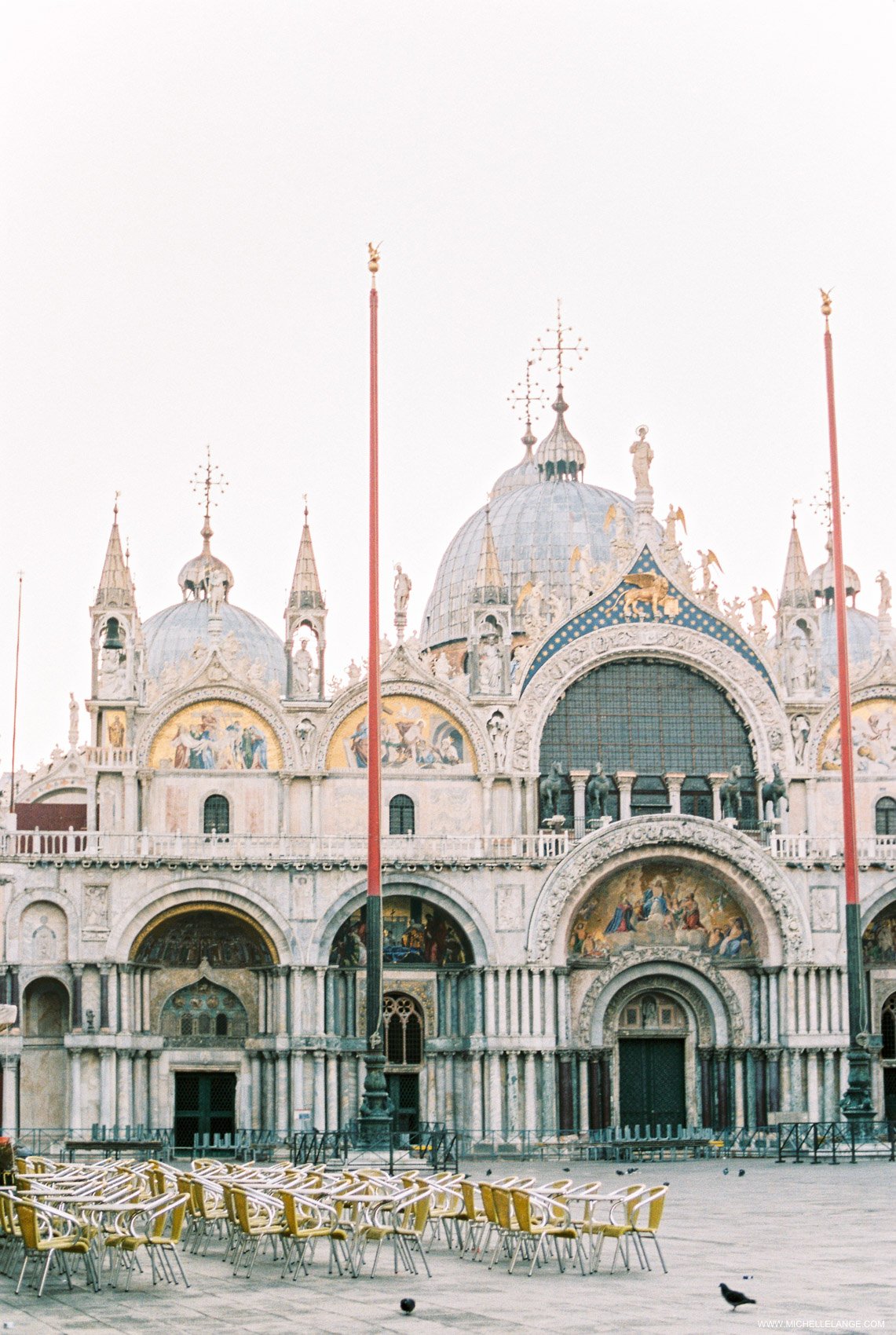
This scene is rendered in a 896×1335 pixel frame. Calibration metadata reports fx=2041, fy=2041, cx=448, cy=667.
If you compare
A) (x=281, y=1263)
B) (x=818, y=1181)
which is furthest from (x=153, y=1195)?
(x=818, y=1181)

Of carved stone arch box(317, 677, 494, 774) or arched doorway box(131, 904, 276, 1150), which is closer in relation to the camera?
arched doorway box(131, 904, 276, 1150)

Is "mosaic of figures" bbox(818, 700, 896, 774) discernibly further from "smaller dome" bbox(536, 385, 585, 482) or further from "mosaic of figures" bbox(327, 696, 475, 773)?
"smaller dome" bbox(536, 385, 585, 482)

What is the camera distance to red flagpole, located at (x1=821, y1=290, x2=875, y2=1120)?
145ft

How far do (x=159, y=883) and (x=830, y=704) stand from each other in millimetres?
18813

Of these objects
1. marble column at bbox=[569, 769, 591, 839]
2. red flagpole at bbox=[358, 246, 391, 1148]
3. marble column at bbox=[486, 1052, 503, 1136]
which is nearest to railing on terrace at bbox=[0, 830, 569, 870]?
marble column at bbox=[569, 769, 591, 839]

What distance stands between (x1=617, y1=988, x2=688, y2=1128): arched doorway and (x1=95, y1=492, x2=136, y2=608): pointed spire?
1695 cm

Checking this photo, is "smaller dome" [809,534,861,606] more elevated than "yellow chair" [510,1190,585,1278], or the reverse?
"smaller dome" [809,534,861,606]

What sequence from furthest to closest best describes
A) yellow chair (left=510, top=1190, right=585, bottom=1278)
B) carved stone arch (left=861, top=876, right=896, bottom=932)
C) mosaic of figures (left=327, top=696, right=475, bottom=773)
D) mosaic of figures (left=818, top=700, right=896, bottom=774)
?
mosaic of figures (left=818, top=700, right=896, bottom=774), mosaic of figures (left=327, top=696, right=475, bottom=773), carved stone arch (left=861, top=876, right=896, bottom=932), yellow chair (left=510, top=1190, right=585, bottom=1278)

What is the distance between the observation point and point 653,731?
180 ft

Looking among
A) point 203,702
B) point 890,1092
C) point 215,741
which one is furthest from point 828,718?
point 203,702

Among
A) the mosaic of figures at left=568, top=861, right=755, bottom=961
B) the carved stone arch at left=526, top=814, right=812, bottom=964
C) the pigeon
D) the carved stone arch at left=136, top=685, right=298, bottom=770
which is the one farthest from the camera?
the mosaic of figures at left=568, top=861, right=755, bottom=961

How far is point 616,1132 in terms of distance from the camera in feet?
167

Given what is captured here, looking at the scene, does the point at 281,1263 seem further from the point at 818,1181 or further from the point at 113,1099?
the point at 113,1099

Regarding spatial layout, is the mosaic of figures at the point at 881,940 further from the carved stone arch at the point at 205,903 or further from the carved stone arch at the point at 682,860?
the carved stone arch at the point at 205,903
